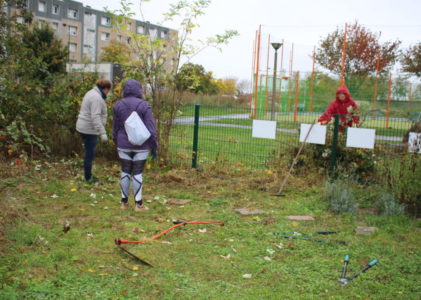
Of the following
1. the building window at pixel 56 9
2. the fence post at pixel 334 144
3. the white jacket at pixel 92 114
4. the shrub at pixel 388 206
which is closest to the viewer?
the shrub at pixel 388 206

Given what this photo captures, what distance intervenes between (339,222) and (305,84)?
14859 millimetres

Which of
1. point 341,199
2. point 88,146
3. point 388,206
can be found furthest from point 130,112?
point 388,206

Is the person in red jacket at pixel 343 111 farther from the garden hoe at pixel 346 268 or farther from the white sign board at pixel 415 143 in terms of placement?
the garden hoe at pixel 346 268

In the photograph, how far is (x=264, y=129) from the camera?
830 cm

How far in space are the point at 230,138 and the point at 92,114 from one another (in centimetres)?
290

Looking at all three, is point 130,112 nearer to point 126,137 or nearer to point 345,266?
point 126,137

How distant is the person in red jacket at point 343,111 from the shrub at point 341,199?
187 cm

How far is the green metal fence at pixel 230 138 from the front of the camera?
8234 mm

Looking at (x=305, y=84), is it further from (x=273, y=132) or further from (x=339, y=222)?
(x=339, y=222)

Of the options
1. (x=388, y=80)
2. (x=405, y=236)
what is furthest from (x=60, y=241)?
(x=388, y=80)

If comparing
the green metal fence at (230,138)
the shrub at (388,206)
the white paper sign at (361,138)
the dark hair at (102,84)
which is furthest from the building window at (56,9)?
the shrub at (388,206)

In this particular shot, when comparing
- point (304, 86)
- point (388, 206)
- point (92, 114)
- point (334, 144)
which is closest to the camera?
point (388, 206)

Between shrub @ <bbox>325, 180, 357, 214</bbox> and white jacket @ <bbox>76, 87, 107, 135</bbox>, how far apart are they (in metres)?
3.86

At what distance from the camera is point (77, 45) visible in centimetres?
6016
